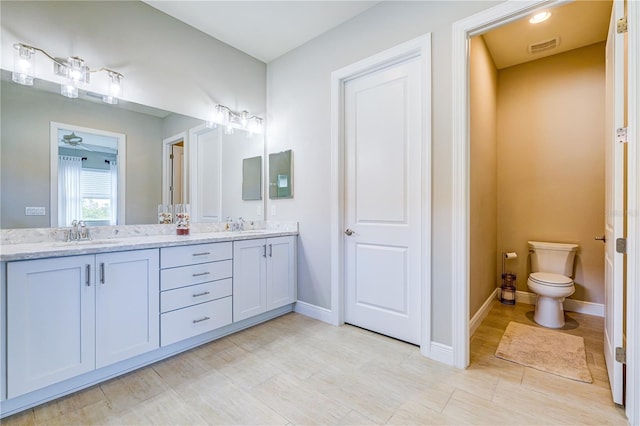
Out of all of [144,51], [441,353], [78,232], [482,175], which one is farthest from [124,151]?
[482,175]

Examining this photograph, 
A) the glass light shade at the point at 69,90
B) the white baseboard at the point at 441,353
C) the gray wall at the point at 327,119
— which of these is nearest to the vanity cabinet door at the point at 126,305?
the glass light shade at the point at 69,90

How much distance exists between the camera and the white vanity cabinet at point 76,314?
4.82 ft

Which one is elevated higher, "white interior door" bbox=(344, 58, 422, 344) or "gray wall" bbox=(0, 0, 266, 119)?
"gray wall" bbox=(0, 0, 266, 119)

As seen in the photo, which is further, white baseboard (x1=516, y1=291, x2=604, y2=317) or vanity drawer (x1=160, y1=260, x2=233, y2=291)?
white baseboard (x1=516, y1=291, x2=604, y2=317)

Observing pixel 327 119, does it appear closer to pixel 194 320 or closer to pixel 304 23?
pixel 304 23

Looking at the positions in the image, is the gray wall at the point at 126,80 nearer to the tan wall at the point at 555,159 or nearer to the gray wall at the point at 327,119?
the gray wall at the point at 327,119

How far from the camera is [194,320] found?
218 centimetres

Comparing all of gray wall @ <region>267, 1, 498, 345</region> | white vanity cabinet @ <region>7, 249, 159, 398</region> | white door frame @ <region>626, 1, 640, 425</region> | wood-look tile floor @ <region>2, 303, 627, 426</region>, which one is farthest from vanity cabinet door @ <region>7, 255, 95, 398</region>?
white door frame @ <region>626, 1, 640, 425</region>

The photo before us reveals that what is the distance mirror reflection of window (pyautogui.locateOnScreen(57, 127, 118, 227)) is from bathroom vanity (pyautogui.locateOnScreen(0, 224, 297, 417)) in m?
0.19

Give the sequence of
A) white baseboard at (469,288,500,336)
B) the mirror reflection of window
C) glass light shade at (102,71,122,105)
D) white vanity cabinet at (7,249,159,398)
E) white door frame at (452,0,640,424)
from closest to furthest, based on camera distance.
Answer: white vanity cabinet at (7,249,159,398) → white door frame at (452,0,640,424) → the mirror reflection of window → glass light shade at (102,71,122,105) → white baseboard at (469,288,500,336)

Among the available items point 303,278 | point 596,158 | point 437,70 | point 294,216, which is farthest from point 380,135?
point 596,158

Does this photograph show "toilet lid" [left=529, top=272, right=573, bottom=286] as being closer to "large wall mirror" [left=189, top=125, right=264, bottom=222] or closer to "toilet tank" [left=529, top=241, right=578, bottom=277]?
"toilet tank" [left=529, top=241, right=578, bottom=277]

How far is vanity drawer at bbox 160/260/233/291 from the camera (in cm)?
203

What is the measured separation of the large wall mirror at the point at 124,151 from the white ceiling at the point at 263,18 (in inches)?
34.9
